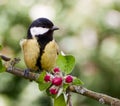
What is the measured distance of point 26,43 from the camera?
5.59 ft

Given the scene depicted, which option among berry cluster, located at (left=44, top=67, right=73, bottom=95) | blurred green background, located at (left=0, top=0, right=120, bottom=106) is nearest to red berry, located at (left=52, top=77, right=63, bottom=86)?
berry cluster, located at (left=44, top=67, right=73, bottom=95)

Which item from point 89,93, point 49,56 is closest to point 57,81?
point 89,93

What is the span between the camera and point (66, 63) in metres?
1.21

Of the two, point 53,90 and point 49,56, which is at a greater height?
point 53,90

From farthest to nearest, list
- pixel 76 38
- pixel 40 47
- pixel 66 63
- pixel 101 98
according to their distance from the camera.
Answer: pixel 76 38 < pixel 40 47 < pixel 66 63 < pixel 101 98

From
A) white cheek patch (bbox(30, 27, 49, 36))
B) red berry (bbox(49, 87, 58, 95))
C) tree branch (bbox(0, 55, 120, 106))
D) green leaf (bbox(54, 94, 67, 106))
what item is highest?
tree branch (bbox(0, 55, 120, 106))

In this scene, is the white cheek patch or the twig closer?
the twig

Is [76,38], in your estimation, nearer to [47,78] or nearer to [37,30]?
[37,30]

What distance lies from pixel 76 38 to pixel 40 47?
1.31m

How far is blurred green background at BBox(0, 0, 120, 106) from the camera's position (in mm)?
2902

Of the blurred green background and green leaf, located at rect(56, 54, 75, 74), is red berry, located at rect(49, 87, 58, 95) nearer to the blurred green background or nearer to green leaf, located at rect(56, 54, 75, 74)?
green leaf, located at rect(56, 54, 75, 74)

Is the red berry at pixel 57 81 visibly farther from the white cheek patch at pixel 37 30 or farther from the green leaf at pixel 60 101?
the white cheek patch at pixel 37 30

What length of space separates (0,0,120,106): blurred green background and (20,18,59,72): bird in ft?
3.89

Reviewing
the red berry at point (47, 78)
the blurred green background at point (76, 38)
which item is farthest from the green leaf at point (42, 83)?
the blurred green background at point (76, 38)
